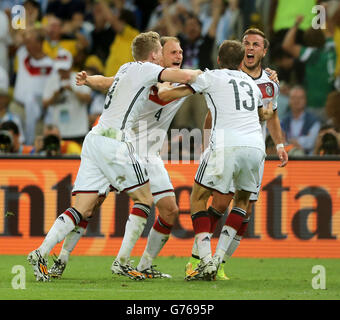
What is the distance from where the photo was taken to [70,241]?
8.22m

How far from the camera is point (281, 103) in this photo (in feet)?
42.5

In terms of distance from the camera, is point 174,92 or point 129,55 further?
point 129,55

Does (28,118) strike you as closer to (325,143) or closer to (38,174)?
(38,174)

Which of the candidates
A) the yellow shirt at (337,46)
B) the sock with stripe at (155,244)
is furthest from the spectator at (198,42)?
the sock with stripe at (155,244)

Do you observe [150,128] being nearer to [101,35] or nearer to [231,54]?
[231,54]

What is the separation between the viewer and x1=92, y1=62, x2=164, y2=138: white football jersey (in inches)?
307

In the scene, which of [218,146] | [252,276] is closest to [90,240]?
[252,276]

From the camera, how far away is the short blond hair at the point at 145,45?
799cm

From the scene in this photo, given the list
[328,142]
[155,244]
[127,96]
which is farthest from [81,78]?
[328,142]

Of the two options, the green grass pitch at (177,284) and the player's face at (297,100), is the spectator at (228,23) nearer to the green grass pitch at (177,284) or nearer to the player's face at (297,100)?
the player's face at (297,100)

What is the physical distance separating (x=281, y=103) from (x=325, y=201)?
7.93ft

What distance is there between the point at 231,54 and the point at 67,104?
558cm

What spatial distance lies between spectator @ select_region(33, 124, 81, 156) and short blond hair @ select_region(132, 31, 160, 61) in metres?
3.66

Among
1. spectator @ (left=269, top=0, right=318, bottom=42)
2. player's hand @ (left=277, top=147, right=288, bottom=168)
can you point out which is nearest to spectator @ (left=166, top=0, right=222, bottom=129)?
spectator @ (left=269, top=0, right=318, bottom=42)
